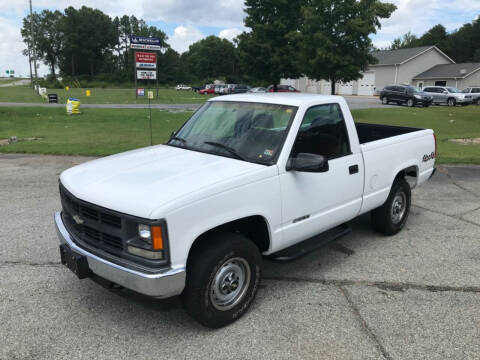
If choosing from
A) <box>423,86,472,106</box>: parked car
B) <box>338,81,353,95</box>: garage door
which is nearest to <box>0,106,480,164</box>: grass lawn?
<box>423,86,472,106</box>: parked car

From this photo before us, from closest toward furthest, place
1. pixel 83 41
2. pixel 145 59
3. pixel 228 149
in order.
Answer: pixel 228 149
pixel 145 59
pixel 83 41

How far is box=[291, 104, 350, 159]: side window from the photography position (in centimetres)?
397

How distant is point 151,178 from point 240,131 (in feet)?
3.79

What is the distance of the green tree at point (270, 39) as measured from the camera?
33.1 m

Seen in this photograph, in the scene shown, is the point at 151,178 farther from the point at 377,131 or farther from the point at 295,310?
the point at 377,131

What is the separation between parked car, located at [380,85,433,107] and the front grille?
3301 centimetres

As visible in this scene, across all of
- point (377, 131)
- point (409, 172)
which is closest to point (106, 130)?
point (377, 131)

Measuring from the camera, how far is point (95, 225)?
315 cm

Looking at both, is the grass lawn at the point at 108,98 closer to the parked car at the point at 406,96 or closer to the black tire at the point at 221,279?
the parked car at the point at 406,96

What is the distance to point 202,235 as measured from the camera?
3297mm

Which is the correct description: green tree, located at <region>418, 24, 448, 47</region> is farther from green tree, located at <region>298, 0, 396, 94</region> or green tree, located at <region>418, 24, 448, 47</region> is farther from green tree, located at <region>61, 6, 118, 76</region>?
green tree, located at <region>61, 6, 118, 76</region>

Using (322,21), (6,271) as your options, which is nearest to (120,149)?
(6,271)

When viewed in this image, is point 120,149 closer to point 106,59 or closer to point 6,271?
point 6,271

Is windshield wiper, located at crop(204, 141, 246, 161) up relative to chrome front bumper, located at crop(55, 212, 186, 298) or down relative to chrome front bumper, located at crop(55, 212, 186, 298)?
up
